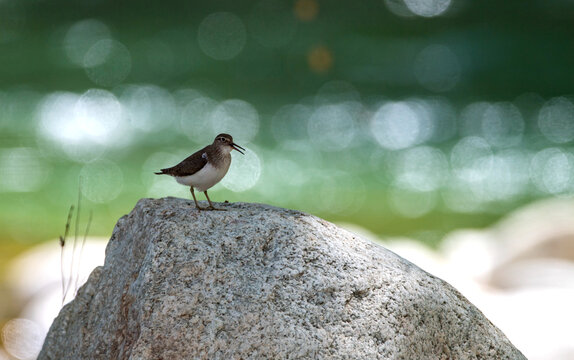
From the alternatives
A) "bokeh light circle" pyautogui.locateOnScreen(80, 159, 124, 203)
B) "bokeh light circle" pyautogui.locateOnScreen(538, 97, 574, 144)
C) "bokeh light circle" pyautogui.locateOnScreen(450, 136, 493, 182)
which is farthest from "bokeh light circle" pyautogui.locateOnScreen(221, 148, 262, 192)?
"bokeh light circle" pyautogui.locateOnScreen(538, 97, 574, 144)

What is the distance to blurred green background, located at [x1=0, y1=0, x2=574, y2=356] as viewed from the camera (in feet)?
47.3

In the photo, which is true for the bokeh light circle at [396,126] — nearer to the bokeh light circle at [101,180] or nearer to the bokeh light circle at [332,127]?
the bokeh light circle at [332,127]

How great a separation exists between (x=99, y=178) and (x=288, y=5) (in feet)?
27.1

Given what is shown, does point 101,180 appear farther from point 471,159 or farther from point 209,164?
point 209,164

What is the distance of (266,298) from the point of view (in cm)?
346

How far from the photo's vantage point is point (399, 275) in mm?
3840

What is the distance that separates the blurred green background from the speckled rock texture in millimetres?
8812

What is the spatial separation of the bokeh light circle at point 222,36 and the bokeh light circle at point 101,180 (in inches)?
199

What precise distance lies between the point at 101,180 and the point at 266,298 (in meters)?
11.9

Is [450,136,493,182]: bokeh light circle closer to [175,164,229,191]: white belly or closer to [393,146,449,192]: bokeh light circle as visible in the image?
[393,146,449,192]: bokeh light circle

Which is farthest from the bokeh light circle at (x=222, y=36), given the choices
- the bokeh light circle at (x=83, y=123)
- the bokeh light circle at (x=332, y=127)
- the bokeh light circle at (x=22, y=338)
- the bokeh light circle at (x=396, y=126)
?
the bokeh light circle at (x=22, y=338)

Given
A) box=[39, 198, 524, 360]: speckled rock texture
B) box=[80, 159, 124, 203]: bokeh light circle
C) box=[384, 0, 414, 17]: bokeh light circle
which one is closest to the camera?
box=[39, 198, 524, 360]: speckled rock texture

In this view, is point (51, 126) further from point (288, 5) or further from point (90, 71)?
point (288, 5)

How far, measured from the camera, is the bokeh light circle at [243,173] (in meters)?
14.6
